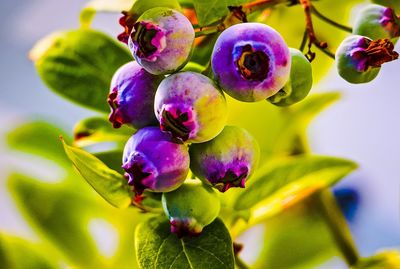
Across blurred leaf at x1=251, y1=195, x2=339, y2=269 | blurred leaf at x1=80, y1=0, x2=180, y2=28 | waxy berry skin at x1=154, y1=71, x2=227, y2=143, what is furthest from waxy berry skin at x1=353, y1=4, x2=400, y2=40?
blurred leaf at x1=251, y1=195, x2=339, y2=269

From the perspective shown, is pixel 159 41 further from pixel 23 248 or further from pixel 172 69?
pixel 23 248

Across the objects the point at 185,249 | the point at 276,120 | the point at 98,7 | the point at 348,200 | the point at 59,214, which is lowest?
the point at 348,200

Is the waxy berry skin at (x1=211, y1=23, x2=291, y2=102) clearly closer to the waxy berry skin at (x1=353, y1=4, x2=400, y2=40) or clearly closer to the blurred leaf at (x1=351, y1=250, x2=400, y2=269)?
the waxy berry skin at (x1=353, y1=4, x2=400, y2=40)

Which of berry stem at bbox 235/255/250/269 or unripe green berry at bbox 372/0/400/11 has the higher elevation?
unripe green berry at bbox 372/0/400/11

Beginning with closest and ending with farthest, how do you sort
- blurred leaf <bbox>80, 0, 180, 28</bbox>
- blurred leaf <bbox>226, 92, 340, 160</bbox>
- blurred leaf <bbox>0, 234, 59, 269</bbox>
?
blurred leaf <bbox>80, 0, 180, 28</bbox> → blurred leaf <bbox>0, 234, 59, 269</bbox> → blurred leaf <bbox>226, 92, 340, 160</bbox>

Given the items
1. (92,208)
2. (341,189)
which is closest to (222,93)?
(92,208)

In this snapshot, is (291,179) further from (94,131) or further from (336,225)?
(94,131)

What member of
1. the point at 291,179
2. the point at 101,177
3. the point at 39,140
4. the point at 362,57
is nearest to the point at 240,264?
the point at 291,179

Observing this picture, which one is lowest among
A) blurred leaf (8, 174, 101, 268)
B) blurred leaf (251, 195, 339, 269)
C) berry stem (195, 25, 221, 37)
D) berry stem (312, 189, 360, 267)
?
blurred leaf (251, 195, 339, 269)
